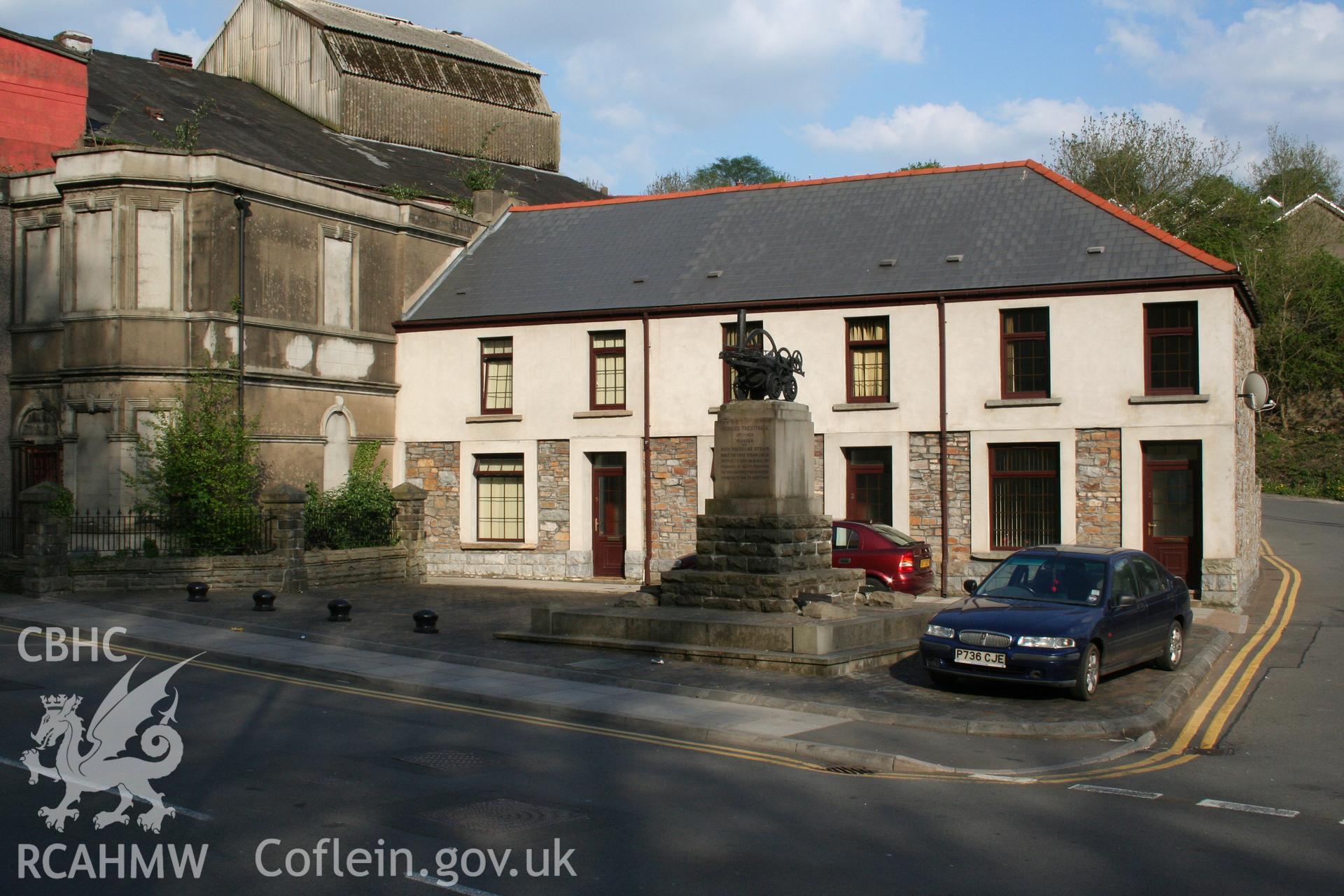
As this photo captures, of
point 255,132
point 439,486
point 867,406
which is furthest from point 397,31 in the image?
point 867,406

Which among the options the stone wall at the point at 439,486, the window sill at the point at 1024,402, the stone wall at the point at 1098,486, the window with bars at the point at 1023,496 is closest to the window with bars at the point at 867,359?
the window sill at the point at 1024,402

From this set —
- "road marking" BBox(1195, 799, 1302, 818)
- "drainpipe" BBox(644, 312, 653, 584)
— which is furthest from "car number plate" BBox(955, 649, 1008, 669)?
"drainpipe" BBox(644, 312, 653, 584)

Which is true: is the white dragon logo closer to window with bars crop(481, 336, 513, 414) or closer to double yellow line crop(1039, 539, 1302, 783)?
double yellow line crop(1039, 539, 1302, 783)

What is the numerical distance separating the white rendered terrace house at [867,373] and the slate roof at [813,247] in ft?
0.25

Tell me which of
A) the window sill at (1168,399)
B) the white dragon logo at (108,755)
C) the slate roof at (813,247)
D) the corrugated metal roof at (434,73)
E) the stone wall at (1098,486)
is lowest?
the white dragon logo at (108,755)

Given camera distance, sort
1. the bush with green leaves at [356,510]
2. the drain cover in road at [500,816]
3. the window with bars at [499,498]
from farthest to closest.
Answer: the window with bars at [499,498] → the bush with green leaves at [356,510] → the drain cover in road at [500,816]

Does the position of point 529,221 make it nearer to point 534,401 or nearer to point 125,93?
point 534,401

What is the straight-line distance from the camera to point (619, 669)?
15.1m

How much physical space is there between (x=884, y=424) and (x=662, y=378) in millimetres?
5175

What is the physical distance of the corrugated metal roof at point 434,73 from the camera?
44656mm

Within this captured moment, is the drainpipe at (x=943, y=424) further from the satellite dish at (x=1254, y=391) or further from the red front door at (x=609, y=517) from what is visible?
the red front door at (x=609, y=517)

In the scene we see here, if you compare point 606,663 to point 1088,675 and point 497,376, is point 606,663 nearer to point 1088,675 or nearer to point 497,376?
point 1088,675

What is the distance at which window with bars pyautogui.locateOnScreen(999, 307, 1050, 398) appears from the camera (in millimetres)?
25094

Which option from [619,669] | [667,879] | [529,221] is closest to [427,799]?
[667,879]
